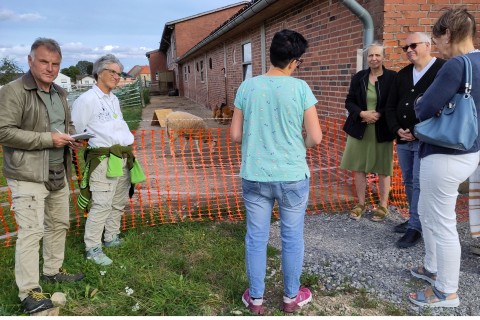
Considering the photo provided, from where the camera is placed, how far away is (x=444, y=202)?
2344 mm

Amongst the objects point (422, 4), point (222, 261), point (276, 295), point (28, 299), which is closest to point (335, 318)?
point (276, 295)

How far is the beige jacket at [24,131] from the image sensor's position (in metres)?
2.39

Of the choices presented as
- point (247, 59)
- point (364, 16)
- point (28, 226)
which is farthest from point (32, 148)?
point (247, 59)

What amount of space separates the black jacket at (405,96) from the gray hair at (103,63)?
7.85 feet

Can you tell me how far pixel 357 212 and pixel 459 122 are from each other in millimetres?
2116

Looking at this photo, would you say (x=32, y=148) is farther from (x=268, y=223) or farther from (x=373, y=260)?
(x=373, y=260)

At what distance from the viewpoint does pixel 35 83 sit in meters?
2.52

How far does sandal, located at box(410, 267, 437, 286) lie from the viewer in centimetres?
279

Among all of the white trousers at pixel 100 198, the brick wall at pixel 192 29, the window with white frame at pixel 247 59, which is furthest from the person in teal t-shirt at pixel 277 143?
the brick wall at pixel 192 29

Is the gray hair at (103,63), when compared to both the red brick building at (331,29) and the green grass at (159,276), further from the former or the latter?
the red brick building at (331,29)

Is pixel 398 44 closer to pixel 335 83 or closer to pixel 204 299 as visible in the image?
pixel 335 83

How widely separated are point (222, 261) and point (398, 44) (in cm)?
320

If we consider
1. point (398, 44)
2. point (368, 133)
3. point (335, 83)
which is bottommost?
point (368, 133)

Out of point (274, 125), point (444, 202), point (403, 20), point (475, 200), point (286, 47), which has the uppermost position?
point (403, 20)
